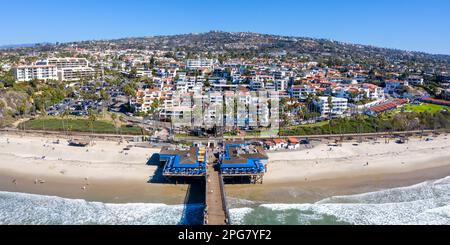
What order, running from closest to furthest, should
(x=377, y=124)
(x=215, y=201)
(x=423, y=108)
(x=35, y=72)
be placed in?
(x=215, y=201) < (x=377, y=124) < (x=423, y=108) < (x=35, y=72)

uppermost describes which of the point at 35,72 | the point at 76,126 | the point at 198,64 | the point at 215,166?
the point at 198,64

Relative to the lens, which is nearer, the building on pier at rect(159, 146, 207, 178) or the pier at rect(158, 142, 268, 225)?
the pier at rect(158, 142, 268, 225)

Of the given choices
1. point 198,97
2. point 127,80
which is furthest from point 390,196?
point 127,80

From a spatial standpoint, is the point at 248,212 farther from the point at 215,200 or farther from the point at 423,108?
the point at 423,108

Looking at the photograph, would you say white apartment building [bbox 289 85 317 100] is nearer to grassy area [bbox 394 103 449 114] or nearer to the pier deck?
grassy area [bbox 394 103 449 114]

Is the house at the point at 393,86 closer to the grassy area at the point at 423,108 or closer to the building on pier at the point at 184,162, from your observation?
the grassy area at the point at 423,108

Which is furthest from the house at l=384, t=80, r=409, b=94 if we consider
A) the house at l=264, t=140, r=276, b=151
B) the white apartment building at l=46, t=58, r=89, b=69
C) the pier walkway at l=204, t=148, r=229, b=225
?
the white apartment building at l=46, t=58, r=89, b=69

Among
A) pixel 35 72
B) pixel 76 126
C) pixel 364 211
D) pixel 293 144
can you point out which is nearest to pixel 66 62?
pixel 35 72
